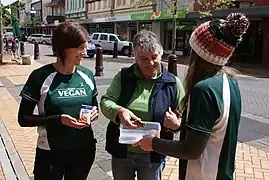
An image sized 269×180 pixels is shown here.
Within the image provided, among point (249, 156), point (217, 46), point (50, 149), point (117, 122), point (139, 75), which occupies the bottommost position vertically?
point (249, 156)

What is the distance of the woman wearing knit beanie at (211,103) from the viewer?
169cm

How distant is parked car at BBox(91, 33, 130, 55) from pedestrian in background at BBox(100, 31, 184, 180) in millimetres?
24862

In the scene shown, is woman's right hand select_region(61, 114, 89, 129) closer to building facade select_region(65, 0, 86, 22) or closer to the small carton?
the small carton

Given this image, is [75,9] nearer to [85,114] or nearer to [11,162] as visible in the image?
[11,162]

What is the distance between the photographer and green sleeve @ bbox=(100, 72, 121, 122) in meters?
2.40

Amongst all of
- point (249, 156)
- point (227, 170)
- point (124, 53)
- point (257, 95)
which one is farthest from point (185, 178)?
point (124, 53)

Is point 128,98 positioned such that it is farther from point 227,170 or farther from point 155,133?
point 227,170

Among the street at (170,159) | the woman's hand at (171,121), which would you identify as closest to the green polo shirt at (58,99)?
the woman's hand at (171,121)

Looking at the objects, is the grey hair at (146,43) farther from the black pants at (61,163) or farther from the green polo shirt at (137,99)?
the black pants at (61,163)

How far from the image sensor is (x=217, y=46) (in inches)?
67.9

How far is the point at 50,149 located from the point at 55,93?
41cm

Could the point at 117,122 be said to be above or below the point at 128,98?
below

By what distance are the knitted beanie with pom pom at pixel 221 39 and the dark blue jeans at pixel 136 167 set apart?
3.46 feet

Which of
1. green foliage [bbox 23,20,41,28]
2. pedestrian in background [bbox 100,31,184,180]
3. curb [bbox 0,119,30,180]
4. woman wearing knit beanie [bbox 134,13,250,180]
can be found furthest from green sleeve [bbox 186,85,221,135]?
green foliage [bbox 23,20,41,28]
